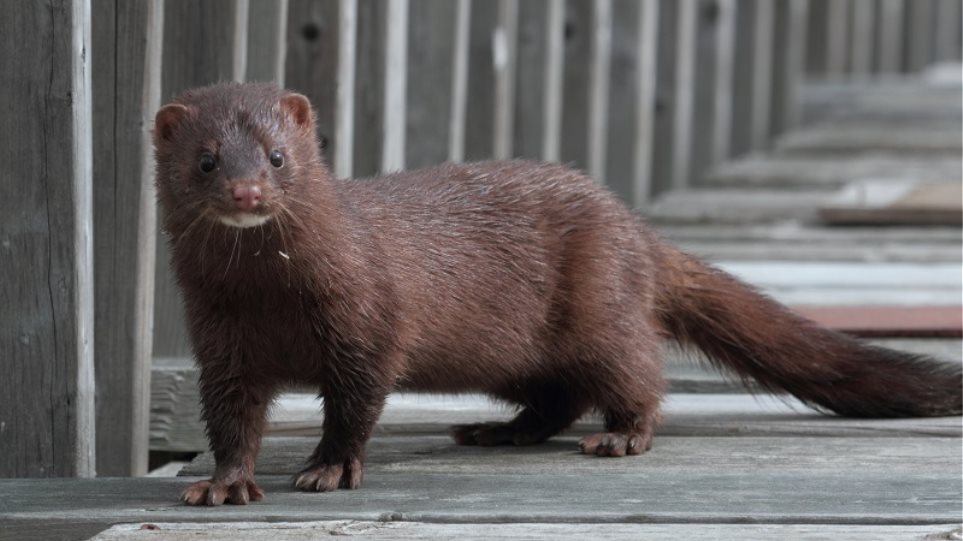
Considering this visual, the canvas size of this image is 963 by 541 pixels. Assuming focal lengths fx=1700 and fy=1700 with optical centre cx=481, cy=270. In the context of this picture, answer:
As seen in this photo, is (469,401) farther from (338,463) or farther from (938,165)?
(938,165)

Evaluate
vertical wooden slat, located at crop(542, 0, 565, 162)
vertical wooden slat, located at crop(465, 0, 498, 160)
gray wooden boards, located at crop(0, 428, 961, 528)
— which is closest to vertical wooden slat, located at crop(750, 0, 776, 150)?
vertical wooden slat, located at crop(542, 0, 565, 162)

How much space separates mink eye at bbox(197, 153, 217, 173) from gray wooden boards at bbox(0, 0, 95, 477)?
0.39 m

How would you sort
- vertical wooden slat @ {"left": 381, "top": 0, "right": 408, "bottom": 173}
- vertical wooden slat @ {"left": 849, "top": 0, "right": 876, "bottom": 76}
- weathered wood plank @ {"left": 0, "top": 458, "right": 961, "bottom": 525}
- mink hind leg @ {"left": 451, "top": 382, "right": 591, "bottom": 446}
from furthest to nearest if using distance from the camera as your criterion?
vertical wooden slat @ {"left": 849, "top": 0, "right": 876, "bottom": 76} < vertical wooden slat @ {"left": 381, "top": 0, "right": 408, "bottom": 173} < mink hind leg @ {"left": 451, "top": 382, "right": 591, "bottom": 446} < weathered wood plank @ {"left": 0, "top": 458, "right": 961, "bottom": 525}

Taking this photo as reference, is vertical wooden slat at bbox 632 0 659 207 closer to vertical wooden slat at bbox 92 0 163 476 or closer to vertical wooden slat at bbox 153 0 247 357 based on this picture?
vertical wooden slat at bbox 153 0 247 357

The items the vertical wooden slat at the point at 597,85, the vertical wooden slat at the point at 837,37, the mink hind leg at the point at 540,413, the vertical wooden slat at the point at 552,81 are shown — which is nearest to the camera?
the mink hind leg at the point at 540,413

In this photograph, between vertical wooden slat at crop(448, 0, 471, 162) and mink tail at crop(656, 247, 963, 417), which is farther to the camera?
vertical wooden slat at crop(448, 0, 471, 162)

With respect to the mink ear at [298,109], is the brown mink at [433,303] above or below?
below

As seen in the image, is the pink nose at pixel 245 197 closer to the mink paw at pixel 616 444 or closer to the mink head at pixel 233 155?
the mink head at pixel 233 155

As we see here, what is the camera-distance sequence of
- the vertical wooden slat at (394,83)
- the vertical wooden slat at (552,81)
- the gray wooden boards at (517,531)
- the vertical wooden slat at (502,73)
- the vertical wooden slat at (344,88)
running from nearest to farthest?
1. the gray wooden boards at (517,531)
2. the vertical wooden slat at (344,88)
3. the vertical wooden slat at (394,83)
4. the vertical wooden slat at (502,73)
5. the vertical wooden slat at (552,81)

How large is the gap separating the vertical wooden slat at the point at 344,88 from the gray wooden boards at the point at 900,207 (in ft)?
9.88

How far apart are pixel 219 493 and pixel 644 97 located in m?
4.88

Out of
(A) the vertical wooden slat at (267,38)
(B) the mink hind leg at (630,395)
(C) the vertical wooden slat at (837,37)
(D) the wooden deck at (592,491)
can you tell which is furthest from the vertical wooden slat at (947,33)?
(B) the mink hind leg at (630,395)

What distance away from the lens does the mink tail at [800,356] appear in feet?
12.4

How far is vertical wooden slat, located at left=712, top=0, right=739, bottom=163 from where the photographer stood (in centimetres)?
863
